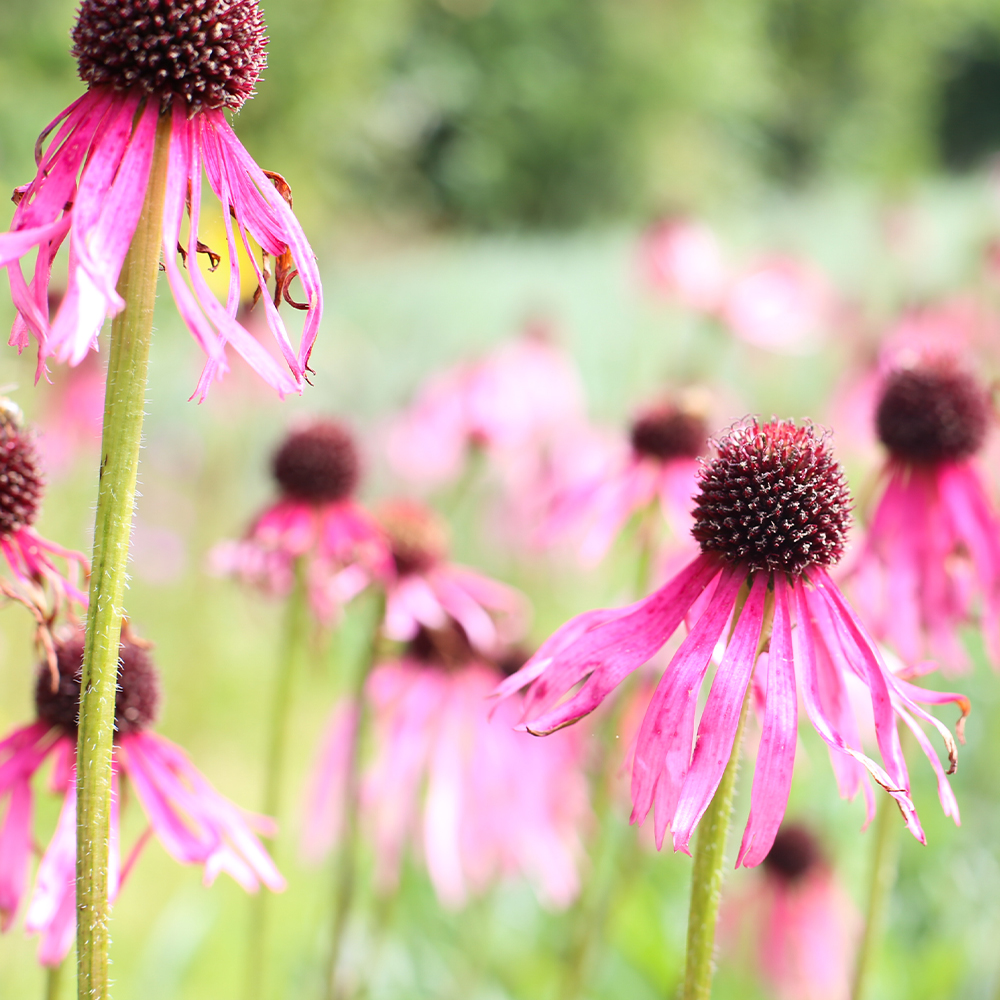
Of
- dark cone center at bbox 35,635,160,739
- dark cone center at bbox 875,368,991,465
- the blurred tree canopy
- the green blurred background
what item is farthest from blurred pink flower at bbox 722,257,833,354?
the blurred tree canopy

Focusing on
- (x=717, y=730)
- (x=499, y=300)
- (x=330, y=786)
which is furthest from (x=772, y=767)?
(x=499, y=300)

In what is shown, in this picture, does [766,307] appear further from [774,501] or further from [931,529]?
[774,501]

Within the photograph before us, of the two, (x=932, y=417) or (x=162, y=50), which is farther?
(x=932, y=417)

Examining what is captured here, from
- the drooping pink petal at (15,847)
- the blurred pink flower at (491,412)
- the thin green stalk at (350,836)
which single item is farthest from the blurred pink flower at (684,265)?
the drooping pink petal at (15,847)

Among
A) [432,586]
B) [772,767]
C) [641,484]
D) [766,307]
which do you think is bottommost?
[772,767]

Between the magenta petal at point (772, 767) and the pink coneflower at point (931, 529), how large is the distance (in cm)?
56

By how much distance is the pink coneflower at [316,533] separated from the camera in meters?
1.41

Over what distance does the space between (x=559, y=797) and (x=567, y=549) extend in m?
1.30

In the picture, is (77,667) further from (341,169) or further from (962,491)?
(341,169)

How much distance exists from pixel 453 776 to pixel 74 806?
901 mm

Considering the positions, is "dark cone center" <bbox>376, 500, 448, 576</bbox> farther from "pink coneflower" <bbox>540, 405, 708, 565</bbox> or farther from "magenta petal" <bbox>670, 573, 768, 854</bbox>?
"magenta petal" <bbox>670, 573, 768, 854</bbox>

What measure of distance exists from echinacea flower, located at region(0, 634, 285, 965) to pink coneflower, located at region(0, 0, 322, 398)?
291 mm

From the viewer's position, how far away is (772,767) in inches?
24.3

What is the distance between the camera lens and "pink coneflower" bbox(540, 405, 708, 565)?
5.22 ft
